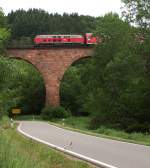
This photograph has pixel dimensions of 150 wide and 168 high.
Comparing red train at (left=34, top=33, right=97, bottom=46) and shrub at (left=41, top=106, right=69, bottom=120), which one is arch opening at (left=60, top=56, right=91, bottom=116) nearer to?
red train at (left=34, top=33, right=97, bottom=46)

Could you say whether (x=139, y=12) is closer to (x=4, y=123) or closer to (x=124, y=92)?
(x=124, y=92)

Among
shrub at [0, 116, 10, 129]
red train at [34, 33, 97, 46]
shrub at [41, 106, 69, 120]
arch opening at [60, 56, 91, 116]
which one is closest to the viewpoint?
shrub at [0, 116, 10, 129]

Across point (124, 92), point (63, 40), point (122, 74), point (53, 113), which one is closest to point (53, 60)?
point (63, 40)

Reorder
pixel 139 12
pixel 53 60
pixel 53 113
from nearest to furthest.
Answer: pixel 139 12
pixel 53 113
pixel 53 60

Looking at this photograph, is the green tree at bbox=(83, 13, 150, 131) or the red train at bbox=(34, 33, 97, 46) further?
the red train at bbox=(34, 33, 97, 46)

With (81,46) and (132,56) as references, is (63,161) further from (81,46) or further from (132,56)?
(81,46)

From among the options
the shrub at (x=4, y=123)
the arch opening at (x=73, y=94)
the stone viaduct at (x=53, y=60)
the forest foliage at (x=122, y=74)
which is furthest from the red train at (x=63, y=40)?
the shrub at (x=4, y=123)

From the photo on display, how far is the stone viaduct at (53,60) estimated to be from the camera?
68.6 m

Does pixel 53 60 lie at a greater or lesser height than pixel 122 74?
lesser

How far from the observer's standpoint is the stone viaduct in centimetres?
6856

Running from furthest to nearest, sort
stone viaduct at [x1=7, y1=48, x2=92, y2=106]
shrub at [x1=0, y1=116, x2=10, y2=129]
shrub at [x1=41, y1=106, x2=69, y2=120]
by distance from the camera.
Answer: stone viaduct at [x1=7, y1=48, x2=92, y2=106]
shrub at [x1=41, y1=106, x2=69, y2=120]
shrub at [x1=0, y1=116, x2=10, y2=129]

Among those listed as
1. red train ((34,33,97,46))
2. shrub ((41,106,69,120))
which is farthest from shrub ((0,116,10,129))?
red train ((34,33,97,46))

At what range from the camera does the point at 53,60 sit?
68.9 meters

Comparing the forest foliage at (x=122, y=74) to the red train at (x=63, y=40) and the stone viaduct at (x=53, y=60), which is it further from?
the stone viaduct at (x=53, y=60)
